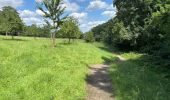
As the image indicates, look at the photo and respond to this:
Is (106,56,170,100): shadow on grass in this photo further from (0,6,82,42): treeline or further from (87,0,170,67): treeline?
(0,6,82,42): treeline

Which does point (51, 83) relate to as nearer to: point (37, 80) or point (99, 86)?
point (37, 80)

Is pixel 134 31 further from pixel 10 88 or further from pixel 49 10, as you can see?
pixel 10 88

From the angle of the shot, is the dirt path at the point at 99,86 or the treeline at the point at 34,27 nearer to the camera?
the dirt path at the point at 99,86

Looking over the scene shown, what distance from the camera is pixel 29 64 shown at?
21.2 metres

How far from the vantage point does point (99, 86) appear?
20219 millimetres

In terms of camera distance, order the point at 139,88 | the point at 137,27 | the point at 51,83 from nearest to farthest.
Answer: the point at 51,83, the point at 139,88, the point at 137,27

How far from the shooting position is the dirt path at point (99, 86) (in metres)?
17.7

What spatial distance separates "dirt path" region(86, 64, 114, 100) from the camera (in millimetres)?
17708

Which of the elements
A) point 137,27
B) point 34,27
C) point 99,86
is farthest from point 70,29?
point 99,86

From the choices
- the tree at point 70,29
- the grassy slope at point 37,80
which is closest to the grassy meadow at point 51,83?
the grassy slope at point 37,80

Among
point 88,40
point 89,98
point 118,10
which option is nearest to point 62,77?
point 89,98

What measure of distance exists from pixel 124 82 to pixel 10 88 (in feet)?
26.4

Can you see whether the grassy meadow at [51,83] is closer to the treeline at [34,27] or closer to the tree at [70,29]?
the treeline at [34,27]

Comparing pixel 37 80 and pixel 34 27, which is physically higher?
pixel 34 27
